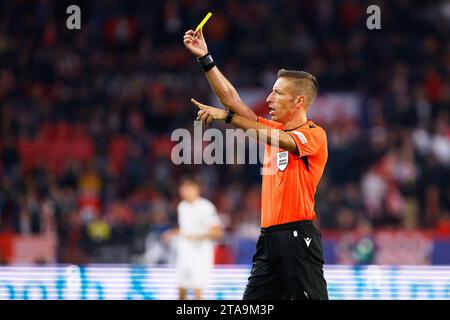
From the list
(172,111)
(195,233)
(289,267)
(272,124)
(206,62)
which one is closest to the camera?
(289,267)

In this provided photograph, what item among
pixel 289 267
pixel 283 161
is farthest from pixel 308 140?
pixel 289 267

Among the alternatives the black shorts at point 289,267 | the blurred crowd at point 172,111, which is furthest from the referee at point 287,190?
the blurred crowd at point 172,111

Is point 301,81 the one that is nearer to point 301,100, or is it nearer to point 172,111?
point 301,100

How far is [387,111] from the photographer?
1800 cm

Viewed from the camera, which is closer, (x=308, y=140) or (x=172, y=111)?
(x=308, y=140)

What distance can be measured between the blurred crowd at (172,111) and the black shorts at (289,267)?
8.30 m

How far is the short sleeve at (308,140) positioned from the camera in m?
6.86

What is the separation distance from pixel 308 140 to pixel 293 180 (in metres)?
0.29

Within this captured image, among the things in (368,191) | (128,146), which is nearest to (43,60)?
(128,146)

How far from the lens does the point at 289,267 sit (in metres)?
6.85

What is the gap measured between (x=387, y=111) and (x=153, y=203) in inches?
A: 182

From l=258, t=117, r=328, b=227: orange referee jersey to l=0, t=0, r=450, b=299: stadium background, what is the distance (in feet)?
16.4

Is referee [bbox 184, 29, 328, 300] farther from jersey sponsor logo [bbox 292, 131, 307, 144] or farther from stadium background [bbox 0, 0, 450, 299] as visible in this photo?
stadium background [bbox 0, 0, 450, 299]

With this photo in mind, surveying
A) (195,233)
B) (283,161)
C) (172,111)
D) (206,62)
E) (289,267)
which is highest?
(172,111)
